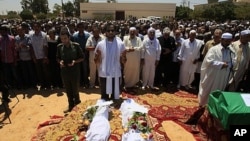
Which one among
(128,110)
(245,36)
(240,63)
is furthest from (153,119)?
(245,36)

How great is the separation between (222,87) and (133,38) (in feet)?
9.40

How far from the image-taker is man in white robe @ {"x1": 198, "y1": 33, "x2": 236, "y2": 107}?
17.9 feet

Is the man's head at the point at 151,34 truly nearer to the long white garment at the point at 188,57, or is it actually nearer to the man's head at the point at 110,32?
the long white garment at the point at 188,57

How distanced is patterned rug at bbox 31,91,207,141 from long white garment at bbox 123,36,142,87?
0.70 meters

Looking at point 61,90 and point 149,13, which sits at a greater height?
point 149,13

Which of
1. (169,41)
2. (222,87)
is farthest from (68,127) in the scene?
(169,41)

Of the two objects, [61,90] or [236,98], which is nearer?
[236,98]

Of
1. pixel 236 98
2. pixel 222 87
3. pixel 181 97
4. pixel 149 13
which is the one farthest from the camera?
pixel 149 13

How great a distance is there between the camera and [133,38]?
7562 millimetres

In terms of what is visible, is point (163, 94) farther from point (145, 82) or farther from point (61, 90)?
point (61, 90)

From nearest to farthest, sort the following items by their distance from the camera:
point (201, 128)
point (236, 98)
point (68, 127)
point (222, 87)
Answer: point (236, 98)
point (68, 127)
point (201, 128)
point (222, 87)

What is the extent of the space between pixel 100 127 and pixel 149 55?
148 inches

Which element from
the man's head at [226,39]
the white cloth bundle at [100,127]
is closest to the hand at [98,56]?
the white cloth bundle at [100,127]

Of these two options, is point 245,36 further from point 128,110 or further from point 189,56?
point 128,110
